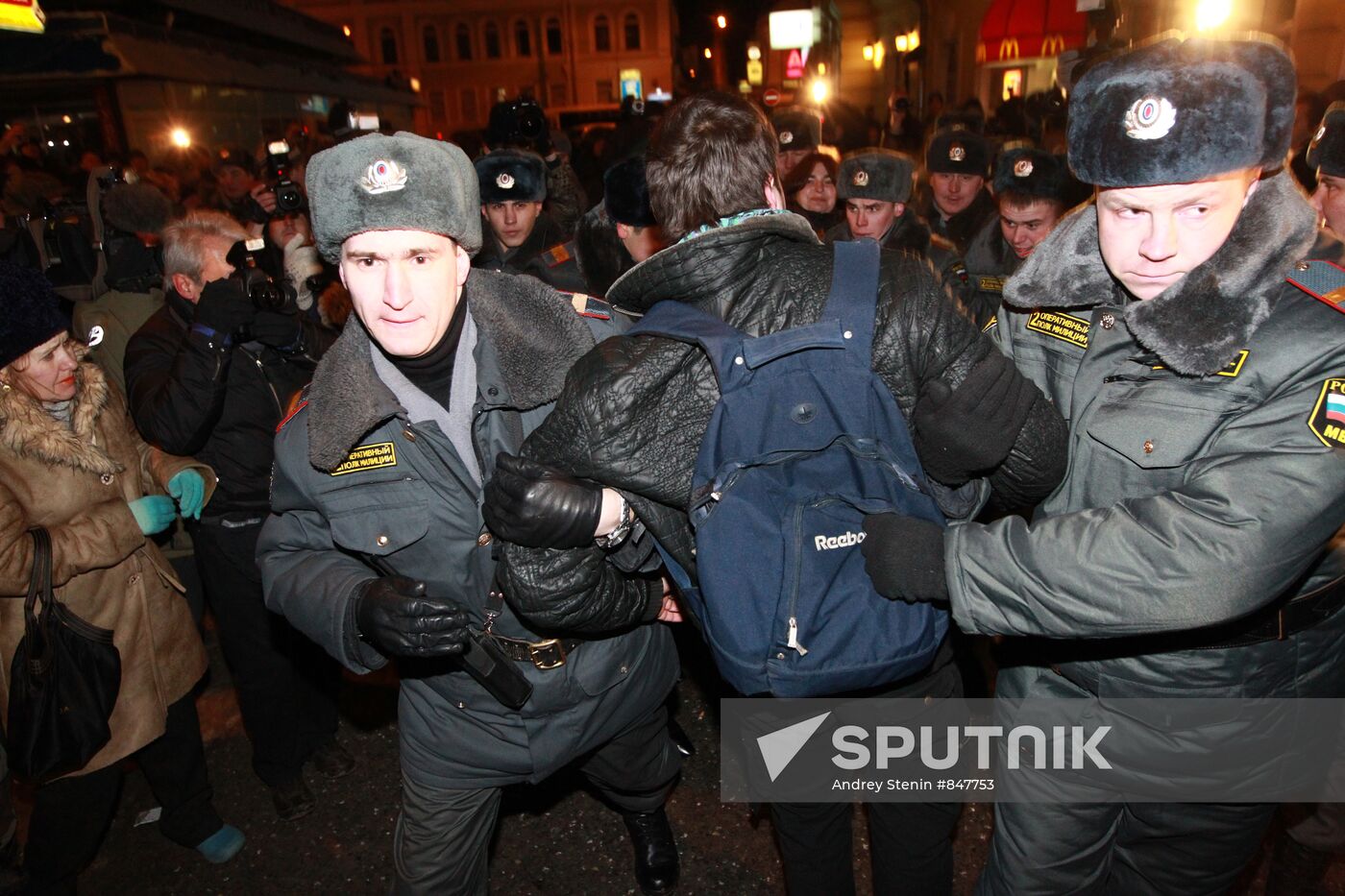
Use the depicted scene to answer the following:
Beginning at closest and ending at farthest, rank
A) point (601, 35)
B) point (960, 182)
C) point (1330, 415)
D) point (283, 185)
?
1. point (1330, 415)
2. point (283, 185)
3. point (960, 182)
4. point (601, 35)

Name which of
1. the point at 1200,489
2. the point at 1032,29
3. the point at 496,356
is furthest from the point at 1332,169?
the point at 1032,29

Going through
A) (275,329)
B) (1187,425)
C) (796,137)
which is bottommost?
(1187,425)

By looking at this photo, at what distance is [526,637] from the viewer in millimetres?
2402

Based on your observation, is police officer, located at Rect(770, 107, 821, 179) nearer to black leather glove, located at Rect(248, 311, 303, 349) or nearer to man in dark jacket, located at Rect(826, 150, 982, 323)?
man in dark jacket, located at Rect(826, 150, 982, 323)

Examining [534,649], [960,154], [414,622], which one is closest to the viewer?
[414,622]

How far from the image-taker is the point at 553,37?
56562 mm

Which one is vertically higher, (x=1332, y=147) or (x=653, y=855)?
(x=1332, y=147)

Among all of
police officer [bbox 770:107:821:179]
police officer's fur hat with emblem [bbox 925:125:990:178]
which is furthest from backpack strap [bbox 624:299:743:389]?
police officer [bbox 770:107:821:179]

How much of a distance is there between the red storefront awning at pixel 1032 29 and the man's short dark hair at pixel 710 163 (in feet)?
55.4

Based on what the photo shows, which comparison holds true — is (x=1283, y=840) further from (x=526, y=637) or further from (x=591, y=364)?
(x=591, y=364)

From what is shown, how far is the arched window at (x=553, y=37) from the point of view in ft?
184

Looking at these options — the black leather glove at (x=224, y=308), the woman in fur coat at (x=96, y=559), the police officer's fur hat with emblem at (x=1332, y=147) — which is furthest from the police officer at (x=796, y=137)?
the woman in fur coat at (x=96, y=559)

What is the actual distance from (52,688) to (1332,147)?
4.67 m

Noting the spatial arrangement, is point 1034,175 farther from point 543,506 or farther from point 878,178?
point 543,506
